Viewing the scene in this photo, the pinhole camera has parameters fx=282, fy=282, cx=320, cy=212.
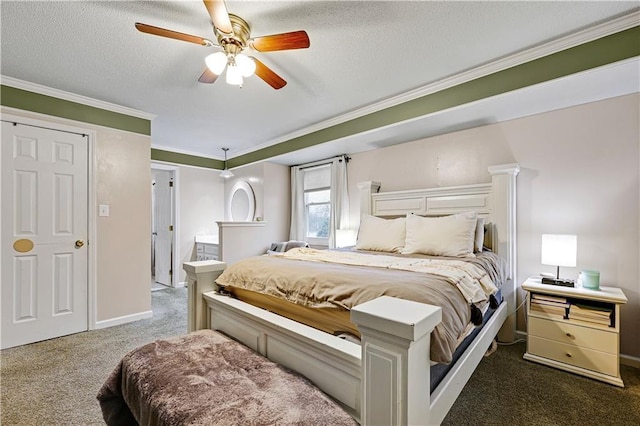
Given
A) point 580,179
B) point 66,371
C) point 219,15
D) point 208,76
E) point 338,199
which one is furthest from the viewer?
point 338,199

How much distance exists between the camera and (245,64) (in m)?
1.85

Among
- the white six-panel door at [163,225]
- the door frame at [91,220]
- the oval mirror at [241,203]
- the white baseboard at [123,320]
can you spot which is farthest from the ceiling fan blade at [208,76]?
the white six-panel door at [163,225]

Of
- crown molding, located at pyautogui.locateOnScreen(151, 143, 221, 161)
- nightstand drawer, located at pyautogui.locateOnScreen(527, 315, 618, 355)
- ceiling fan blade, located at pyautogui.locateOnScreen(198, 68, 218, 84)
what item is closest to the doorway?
crown molding, located at pyautogui.locateOnScreen(151, 143, 221, 161)

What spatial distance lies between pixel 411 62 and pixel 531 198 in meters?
1.73

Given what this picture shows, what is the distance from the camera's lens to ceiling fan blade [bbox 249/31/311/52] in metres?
1.65

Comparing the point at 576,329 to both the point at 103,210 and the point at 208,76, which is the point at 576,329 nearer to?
the point at 208,76

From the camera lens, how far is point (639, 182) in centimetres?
221

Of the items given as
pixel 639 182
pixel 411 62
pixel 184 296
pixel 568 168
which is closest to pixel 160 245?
pixel 184 296

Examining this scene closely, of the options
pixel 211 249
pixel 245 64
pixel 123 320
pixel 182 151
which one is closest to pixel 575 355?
pixel 245 64

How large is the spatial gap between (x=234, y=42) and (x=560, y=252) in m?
2.86

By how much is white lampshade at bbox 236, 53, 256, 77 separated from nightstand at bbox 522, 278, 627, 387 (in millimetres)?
2698

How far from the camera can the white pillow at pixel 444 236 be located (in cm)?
242

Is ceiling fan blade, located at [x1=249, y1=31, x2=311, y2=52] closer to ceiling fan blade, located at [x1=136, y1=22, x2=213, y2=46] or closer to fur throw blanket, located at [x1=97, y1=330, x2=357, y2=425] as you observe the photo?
ceiling fan blade, located at [x1=136, y1=22, x2=213, y2=46]

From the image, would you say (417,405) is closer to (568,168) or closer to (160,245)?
(568,168)
